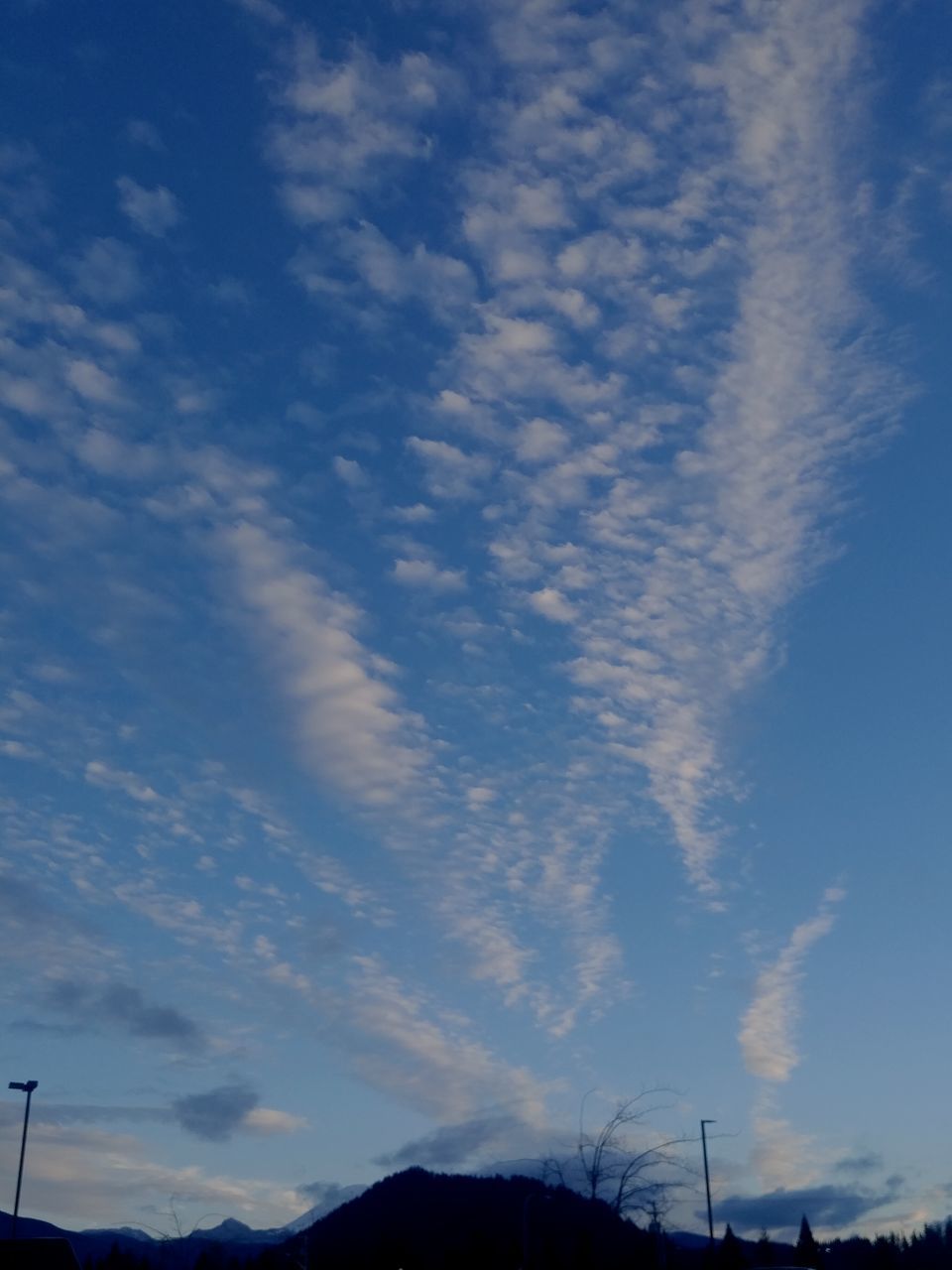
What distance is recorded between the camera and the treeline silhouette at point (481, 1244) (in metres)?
86.7

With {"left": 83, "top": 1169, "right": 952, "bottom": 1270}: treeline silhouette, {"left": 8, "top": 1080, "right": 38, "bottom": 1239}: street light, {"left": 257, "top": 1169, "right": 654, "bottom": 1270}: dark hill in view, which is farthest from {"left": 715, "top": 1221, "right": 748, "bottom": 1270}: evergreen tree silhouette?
{"left": 8, "top": 1080, "right": 38, "bottom": 1239}: street light

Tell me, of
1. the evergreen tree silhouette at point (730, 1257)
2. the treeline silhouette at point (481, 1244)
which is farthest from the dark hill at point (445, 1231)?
the evergreen tree silhouette at point (730, 1257)

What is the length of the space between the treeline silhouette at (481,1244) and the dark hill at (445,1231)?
0.62ft

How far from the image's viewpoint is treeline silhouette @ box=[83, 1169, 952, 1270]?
3413 inches

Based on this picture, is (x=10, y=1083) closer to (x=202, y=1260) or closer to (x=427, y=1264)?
(x=202, y=1260)

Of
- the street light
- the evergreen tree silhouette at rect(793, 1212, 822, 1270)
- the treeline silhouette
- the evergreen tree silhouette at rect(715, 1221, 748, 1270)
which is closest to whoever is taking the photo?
the street light

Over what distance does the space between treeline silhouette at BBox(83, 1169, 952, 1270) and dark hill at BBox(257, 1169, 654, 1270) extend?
19cm

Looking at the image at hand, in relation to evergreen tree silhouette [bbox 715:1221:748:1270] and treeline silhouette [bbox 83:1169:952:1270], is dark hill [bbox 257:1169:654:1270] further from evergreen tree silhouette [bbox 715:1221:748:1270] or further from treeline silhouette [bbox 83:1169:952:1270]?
evergreen tree silhouette [bbox 715:1221:748:1270]

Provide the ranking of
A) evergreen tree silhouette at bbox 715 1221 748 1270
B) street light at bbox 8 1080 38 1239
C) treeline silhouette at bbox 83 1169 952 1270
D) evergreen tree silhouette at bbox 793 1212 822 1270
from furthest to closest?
evergreen tree silhouette at bbox 793 1212 822 1270
evergreen tree silhouette at bbox 715 1221 748 1270
treeline silhouette at bbox 83 1169 952 1270
street light at bbox 8 1080 38 1239

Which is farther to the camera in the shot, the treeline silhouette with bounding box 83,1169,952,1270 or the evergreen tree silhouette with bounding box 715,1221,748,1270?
the evergreen tree silhouette with bounding box 715,1221,748,1270

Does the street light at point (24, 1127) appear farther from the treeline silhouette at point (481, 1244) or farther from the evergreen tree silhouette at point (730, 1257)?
the evergreen tree silhouette at point (730, 1257)

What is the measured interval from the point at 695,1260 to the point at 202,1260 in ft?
214

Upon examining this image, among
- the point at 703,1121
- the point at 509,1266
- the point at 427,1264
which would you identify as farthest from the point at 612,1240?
the point at 427,1264

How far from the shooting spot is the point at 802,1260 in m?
118
